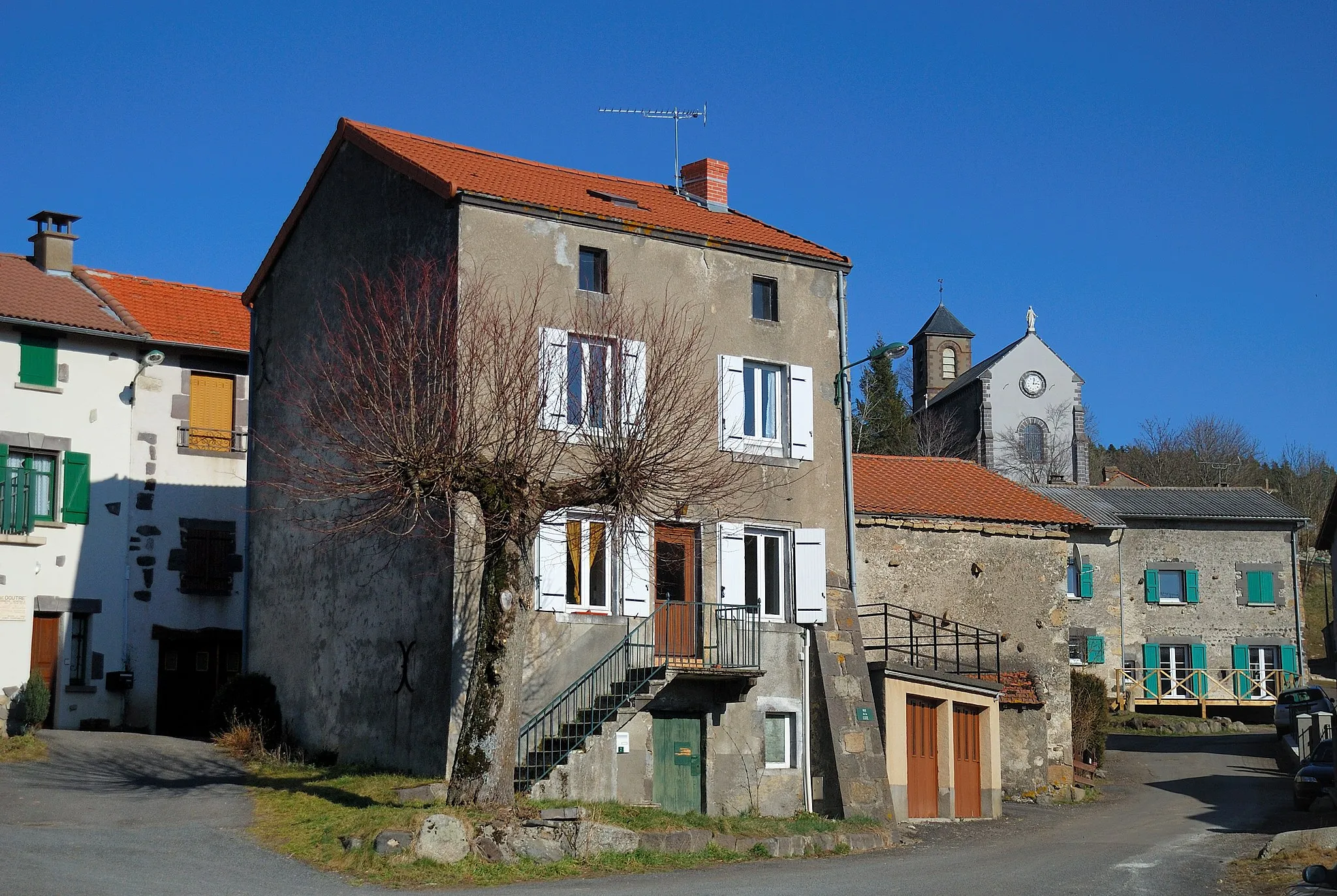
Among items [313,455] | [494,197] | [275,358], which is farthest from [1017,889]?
[275,358]

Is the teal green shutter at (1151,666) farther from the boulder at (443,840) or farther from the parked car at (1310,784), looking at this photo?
the boulder at (443,840)

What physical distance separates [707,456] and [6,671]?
1300 centimetres

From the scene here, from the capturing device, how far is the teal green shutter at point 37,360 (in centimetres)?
2594

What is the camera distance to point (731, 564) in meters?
21.0

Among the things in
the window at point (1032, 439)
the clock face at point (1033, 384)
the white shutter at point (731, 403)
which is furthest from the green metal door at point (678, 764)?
the clock face at point (1033, 384)

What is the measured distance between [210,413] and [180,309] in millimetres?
2663

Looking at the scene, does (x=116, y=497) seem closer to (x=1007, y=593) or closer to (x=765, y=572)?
(x=765, y=572)

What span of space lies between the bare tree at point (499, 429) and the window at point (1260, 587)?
3081cm

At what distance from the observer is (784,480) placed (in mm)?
21828

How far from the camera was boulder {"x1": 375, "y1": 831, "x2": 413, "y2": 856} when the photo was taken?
15.2 metres

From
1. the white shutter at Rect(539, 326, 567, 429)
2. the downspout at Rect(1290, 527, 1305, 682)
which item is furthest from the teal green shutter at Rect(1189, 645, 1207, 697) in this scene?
the white shutter at Rect(539, 326, 567, 429)

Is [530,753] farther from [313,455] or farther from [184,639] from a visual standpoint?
[184,639]

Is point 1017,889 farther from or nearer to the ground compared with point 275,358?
nearer to the ground

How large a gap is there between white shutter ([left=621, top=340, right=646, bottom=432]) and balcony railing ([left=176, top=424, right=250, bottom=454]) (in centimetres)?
1060
